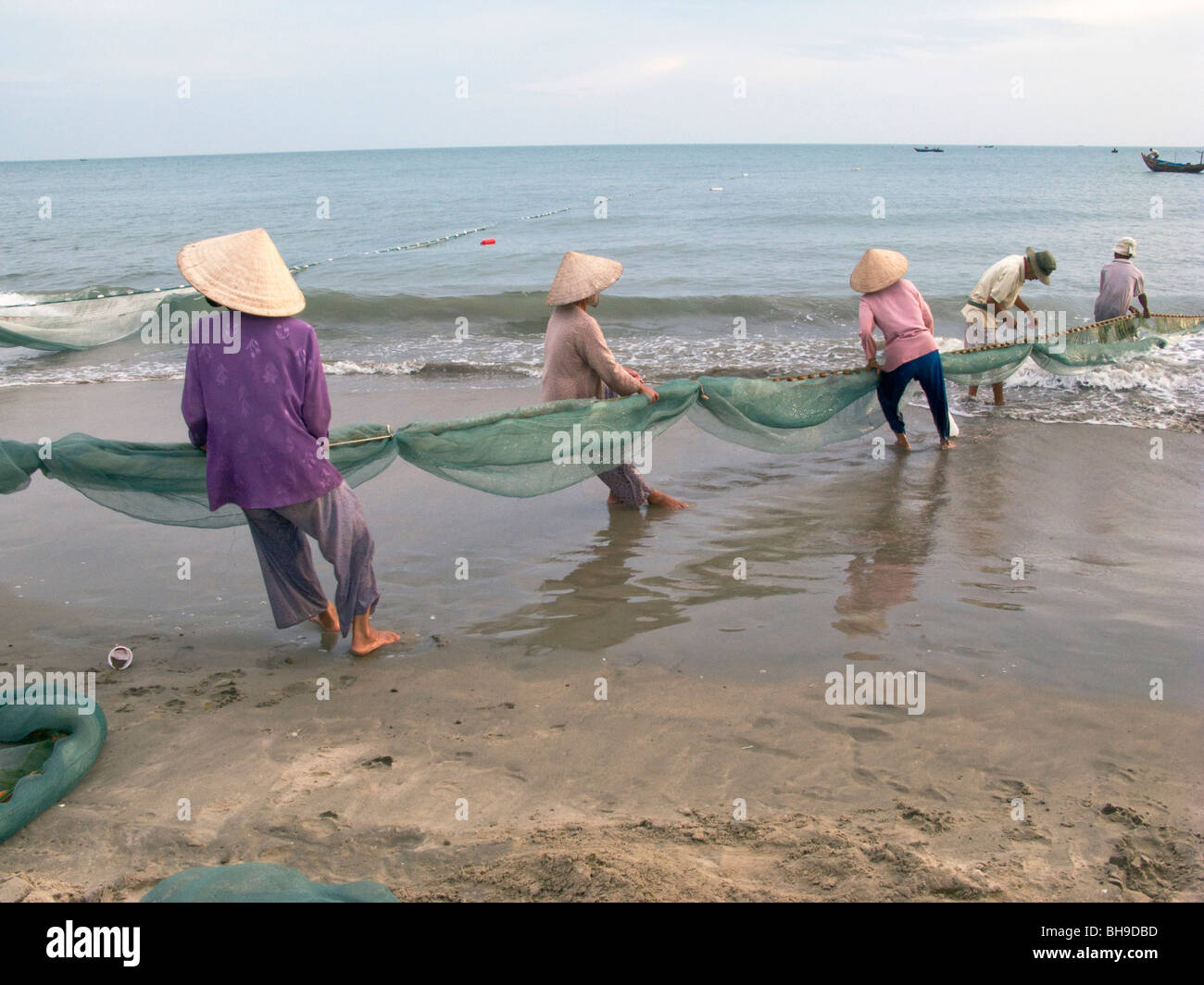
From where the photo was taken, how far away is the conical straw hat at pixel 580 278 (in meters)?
4.71

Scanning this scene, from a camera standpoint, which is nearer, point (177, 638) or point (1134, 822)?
point (1134, 822)

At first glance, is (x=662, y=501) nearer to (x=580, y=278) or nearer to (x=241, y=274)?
(x=580, y=278)

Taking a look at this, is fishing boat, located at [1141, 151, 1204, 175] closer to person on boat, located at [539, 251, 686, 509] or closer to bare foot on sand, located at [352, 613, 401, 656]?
person on boat, located at [539, 251, 686, 509]

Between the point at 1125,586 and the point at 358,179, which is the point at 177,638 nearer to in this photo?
the point at 1125,586

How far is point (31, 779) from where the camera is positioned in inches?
105

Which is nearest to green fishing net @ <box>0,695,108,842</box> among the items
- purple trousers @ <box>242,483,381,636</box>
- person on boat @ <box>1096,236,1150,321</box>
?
purple trousers @ <box>242,483,381,636</box>

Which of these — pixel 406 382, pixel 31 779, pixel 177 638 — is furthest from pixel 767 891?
pixel 406 382

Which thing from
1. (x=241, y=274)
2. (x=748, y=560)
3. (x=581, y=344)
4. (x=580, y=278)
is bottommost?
(x=748, y=560)

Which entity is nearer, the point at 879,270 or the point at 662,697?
the point at 662,697

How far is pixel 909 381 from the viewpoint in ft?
19.8

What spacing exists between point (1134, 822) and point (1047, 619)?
4.59ft

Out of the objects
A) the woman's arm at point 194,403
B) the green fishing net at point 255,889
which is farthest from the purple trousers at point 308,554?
the green fishing net at point 255,889

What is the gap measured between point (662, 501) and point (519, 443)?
1.25 m

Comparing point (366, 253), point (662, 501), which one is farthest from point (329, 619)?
point (366, 253)
